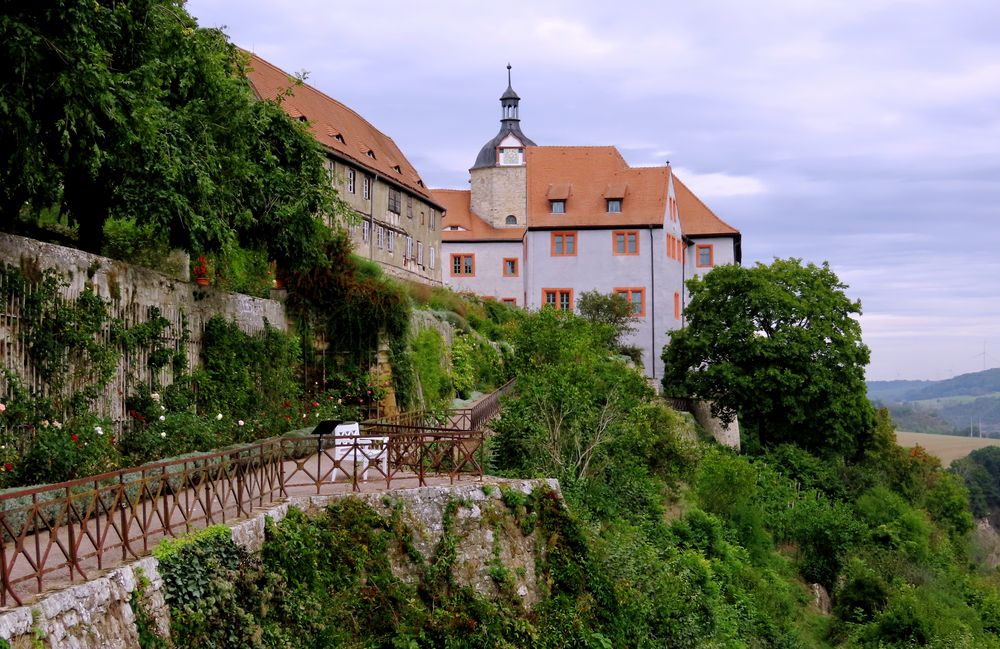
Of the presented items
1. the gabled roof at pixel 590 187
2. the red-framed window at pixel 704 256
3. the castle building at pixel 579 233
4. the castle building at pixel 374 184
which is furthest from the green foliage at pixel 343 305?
the red-framed window at pixel 704 256

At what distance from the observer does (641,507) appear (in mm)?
24609

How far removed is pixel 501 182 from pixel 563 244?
551 centimetres

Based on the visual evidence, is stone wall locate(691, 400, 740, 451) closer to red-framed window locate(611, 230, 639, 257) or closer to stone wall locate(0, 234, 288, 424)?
red-framed window locate(611, 230, 639, 257)

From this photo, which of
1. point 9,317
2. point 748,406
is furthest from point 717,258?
point 9,317

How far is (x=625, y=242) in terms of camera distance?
56906 millimetres

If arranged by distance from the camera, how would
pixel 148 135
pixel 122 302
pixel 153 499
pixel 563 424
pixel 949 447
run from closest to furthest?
pixel 153 499 → pixel 148 135 → pixel 122 302 → pixel 563 424 → pixel 949 447

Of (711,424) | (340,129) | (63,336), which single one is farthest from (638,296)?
(63,336)

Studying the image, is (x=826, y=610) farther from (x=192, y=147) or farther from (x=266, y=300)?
(x=192, y=147)

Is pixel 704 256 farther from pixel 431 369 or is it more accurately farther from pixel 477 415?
pixel 477 415

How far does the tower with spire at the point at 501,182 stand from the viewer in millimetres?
60250

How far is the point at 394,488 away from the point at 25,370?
5.03 metres

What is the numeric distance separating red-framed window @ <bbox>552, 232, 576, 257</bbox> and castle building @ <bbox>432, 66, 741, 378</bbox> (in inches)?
2.1

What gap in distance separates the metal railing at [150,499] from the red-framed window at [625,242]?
3812 cm

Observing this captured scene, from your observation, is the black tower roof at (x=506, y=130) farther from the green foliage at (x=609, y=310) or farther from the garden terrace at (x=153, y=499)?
the garden terrace at (x=153, y=499)
